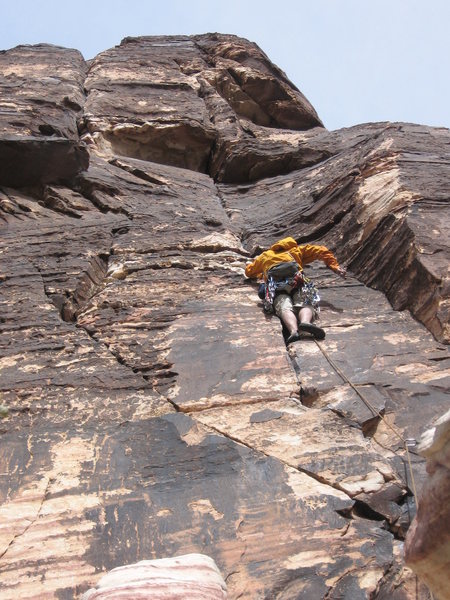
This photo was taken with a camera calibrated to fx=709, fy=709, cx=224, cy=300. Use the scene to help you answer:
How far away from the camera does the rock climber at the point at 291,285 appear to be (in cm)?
757

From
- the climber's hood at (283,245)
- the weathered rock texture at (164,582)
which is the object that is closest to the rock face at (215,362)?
the climber's hood at (283,245)

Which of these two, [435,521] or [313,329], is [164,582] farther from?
[313,329]

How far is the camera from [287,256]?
8.60 meters

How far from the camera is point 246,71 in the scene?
18.5m

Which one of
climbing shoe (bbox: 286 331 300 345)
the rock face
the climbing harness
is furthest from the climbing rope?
the climbing harness

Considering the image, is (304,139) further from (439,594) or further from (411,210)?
(439,594)

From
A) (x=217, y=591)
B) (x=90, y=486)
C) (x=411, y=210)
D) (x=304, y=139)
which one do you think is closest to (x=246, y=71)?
(x=304, y=139)

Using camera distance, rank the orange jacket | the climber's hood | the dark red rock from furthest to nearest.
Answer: the dark red rock
the climber's hood
the orange jacket

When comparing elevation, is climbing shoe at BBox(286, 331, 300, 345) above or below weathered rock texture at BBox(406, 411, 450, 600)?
below

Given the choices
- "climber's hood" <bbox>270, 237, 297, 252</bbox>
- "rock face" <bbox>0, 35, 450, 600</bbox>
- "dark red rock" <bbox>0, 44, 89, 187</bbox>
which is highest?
"dark red rock" <bbox>0, 44, 89, 187</bbox>

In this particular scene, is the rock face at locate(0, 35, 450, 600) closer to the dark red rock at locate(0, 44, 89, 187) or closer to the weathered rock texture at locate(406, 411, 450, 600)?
the dark red rock at locate(0, 44, 89, 187)

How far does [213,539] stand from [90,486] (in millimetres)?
1027

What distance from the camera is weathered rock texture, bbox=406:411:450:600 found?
111 inches

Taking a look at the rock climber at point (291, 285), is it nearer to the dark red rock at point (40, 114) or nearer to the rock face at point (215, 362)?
the rock face at point (215, 362)
